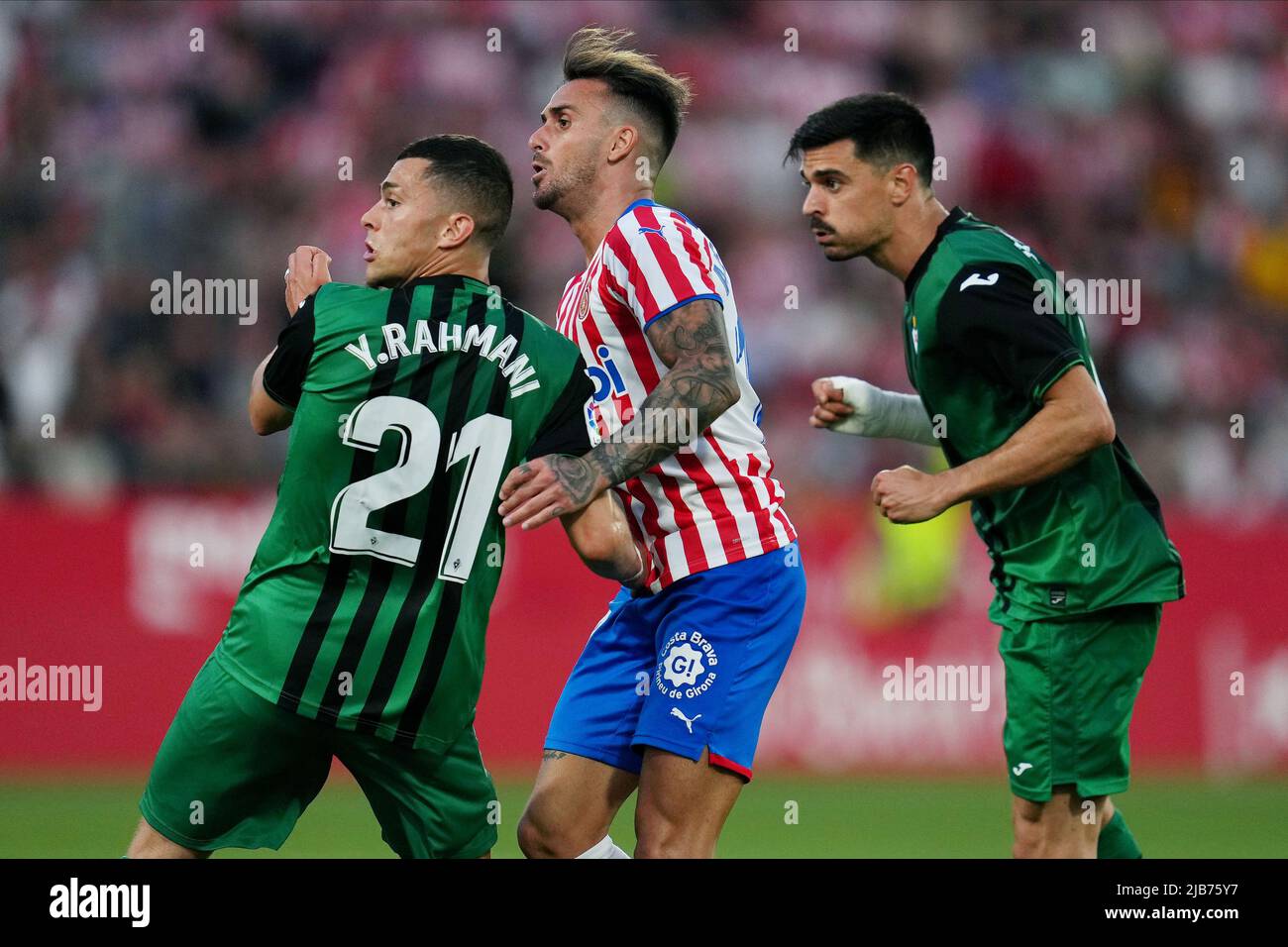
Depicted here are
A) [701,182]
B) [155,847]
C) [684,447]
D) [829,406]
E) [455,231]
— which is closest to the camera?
[155,847]

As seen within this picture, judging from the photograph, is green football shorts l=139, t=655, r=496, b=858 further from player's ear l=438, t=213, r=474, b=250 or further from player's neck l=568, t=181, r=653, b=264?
player's neck l=568, t=181, r=653, b=264

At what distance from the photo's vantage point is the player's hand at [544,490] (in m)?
3.97

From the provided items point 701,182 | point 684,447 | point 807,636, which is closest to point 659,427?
point 684,447

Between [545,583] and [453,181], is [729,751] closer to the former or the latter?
[453,181]

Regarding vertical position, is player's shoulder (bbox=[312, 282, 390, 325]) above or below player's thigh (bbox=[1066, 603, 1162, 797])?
above

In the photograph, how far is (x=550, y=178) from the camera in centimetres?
497

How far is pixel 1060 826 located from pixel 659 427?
159cm

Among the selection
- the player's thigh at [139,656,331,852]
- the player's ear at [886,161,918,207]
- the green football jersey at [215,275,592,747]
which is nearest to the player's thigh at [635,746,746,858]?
the green football jersey at [215,275,592,747]

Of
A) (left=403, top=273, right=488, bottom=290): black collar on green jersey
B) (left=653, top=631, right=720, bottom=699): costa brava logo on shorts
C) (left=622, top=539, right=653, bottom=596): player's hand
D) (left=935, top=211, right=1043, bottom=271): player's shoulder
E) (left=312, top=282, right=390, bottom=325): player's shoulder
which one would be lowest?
(left=653, top=631, right=720, bottom=699): costa brava logo on shorts

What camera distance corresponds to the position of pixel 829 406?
5.12m

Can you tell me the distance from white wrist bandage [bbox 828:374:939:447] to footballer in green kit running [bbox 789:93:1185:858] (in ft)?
0.98

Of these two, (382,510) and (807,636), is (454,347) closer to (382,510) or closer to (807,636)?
(382,510)

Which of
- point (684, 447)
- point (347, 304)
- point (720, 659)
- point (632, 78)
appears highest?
point (632, 78)

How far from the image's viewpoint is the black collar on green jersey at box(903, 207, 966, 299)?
4.72m
